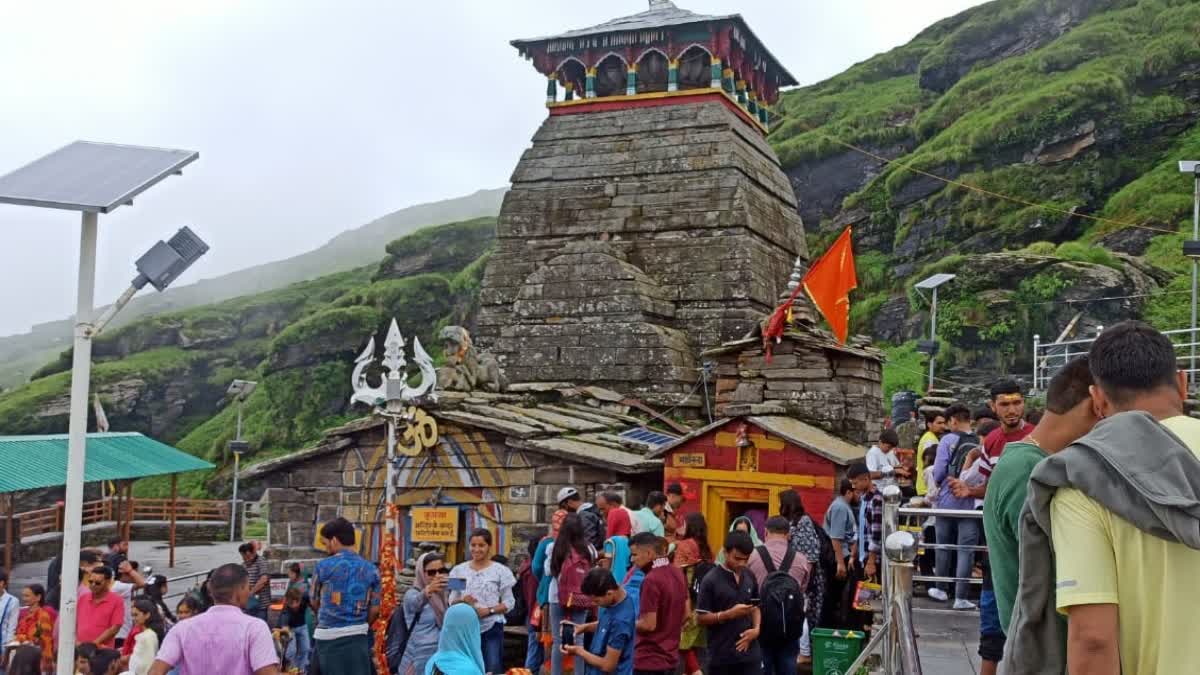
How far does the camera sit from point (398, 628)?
26.8ft

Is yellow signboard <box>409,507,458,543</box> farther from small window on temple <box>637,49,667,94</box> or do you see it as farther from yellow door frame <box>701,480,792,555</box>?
small window on temple <box>637,49,667,94</box>

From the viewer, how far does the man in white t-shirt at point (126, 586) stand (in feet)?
30.0

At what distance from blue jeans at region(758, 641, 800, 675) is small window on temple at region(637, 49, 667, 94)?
17670 mm

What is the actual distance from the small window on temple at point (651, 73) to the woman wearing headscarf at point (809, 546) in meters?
16.1

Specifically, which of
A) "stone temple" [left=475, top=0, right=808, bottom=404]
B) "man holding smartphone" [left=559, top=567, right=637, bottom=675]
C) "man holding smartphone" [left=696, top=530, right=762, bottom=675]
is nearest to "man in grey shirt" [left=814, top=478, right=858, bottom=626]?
"man holding smartphone" [left=696, top=530, right=762, bottom=675]

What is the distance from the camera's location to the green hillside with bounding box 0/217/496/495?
134 feet

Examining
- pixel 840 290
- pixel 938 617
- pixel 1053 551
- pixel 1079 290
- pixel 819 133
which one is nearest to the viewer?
pixel 1053 551

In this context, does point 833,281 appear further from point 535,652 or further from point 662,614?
point 662,614

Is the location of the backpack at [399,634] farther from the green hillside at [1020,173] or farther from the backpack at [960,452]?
the green hillside at [1020,173]

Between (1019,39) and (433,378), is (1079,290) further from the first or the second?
(1019,39)

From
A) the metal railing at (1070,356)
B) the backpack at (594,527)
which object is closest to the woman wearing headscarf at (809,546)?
the backpack at (594,527)

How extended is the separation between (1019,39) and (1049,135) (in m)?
14.0

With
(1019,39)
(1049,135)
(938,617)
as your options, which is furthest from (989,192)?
(938,617)

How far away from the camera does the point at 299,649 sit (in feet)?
31.9
